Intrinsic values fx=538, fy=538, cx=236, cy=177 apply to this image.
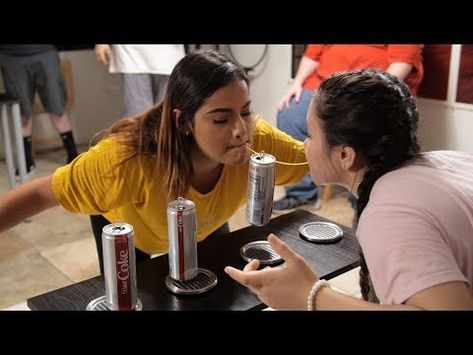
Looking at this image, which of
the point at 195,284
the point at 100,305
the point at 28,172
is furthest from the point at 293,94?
the point at 100,305

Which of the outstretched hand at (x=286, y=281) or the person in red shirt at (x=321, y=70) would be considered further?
the person in red shirt at (x=321, y=70)

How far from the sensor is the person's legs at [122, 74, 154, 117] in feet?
9.41

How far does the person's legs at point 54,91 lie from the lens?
322 cm

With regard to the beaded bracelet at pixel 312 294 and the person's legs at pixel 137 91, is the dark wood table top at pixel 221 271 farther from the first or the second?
the person's legs at pixel 137 91

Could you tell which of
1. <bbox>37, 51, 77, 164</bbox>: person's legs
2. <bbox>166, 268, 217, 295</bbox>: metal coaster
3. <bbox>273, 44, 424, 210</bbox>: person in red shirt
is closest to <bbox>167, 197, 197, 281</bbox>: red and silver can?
<bbox>166, 268, 217, 295</bbox>: metal coaster

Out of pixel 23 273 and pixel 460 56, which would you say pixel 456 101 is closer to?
pixel 460 56

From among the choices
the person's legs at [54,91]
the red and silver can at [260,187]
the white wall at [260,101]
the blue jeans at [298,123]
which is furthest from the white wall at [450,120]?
the person's legs at [54,91]

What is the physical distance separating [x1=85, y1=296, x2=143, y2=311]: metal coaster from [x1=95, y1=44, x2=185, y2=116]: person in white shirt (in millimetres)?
1820

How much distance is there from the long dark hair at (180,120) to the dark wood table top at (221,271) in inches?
7.5

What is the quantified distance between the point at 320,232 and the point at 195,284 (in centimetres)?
41

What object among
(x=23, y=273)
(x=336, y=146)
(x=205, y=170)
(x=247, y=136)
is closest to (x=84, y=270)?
(x=23, y=273)
